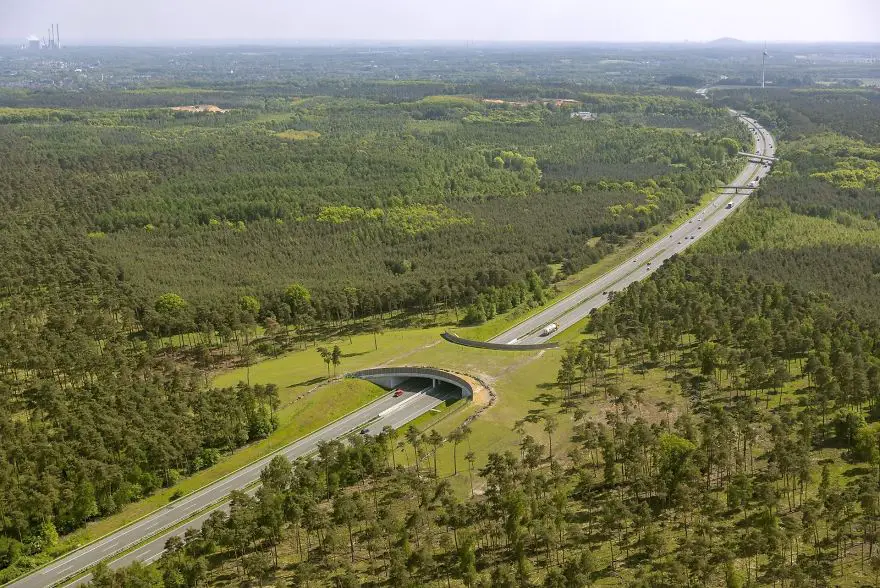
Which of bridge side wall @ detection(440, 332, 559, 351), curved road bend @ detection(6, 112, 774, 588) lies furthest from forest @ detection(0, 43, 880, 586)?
bridge side wall @ detection(440, 332, 559, 351)

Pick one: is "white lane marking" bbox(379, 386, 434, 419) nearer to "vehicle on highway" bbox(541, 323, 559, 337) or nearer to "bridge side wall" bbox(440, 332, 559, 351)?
"bridge side wall" bbox(440, 332, 559, 351)

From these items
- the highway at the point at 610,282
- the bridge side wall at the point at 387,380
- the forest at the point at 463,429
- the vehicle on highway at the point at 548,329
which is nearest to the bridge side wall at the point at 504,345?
the highway at the point at 610,282

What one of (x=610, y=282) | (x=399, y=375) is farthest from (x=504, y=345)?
(x=610, y=282)

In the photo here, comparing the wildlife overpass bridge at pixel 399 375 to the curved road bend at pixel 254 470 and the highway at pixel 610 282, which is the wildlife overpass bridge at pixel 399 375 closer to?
the curved road bend at pixel 254 470

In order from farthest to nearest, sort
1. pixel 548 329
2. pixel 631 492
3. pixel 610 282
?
pixel 610 282 → pixel 548 329 → pixel 631 492

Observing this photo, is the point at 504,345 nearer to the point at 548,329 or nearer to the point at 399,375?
the point at 548,329

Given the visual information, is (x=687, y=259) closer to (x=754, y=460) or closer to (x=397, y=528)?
(x=754, y=460)
